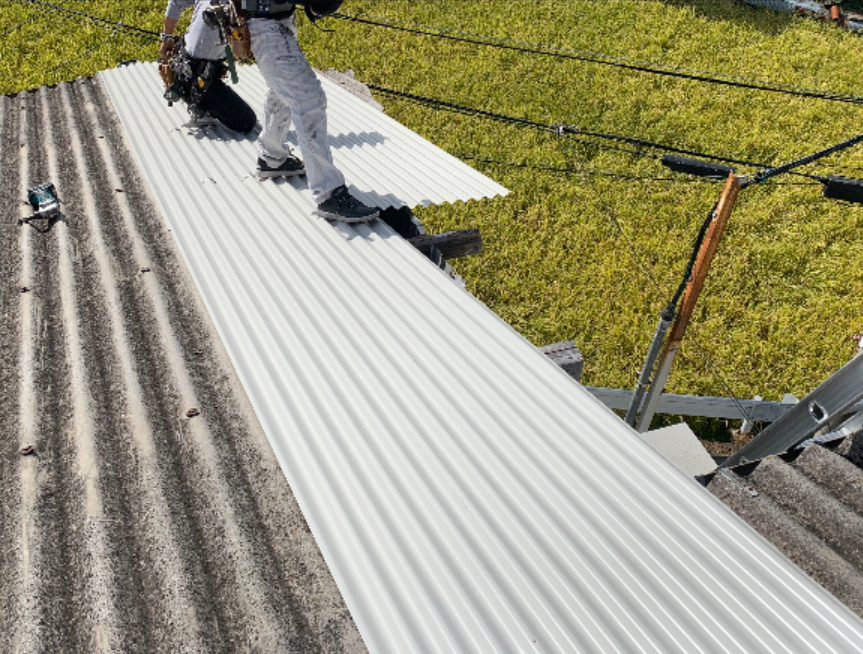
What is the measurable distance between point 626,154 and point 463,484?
9.54 metres

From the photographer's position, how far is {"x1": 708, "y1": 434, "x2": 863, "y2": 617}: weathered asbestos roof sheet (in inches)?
102

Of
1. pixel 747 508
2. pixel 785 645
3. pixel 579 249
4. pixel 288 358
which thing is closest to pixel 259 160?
pixel 288 358

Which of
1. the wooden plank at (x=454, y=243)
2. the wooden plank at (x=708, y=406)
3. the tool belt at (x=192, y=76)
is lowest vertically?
the wooden plank at (x=708, y=406)

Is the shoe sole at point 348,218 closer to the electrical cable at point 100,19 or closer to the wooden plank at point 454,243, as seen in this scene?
the wooden plank at point 454,243

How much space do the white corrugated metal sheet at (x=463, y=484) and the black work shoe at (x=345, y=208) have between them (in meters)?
0.14

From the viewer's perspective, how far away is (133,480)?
8.57 feet

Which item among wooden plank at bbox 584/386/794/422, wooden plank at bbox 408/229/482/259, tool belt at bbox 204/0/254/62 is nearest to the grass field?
wooden plank at bbox 584/386/794/422

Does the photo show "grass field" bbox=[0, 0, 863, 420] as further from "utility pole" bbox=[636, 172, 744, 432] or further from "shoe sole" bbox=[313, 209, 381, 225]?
"shoe sole" bbox=[313, 209, 381, 225]

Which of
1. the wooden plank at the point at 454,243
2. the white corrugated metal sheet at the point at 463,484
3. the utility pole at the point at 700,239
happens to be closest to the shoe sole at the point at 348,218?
the white corrugated metal sheet at the point at 463,484

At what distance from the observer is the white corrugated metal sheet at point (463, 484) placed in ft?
6.89

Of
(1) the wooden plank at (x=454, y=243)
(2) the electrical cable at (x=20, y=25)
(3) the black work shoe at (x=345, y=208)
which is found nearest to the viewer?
(3) the black work shoe at (x=345, y=208)

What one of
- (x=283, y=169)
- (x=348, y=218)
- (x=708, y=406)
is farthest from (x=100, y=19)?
(x=708, y=406)

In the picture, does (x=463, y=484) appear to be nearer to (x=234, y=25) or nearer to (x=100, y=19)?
(x=234, y=25)

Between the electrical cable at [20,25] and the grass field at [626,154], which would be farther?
the electrical cable at [20,25]
